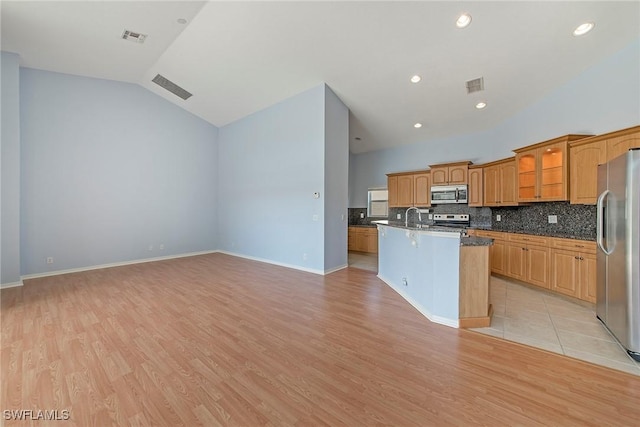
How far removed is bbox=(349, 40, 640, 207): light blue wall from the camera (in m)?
3.28

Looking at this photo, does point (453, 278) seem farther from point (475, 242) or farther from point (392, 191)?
point (392, 191)

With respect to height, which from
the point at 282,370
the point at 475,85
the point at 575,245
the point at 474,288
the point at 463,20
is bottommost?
the point at 282,370

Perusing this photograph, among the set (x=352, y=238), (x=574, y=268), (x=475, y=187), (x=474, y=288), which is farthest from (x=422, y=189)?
(x=474, y=288)

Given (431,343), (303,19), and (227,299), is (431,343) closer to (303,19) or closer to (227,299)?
Answer: (227,299)

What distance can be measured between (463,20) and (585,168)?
267 centimetres

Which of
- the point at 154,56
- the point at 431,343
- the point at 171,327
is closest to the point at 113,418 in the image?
the point at 171,327

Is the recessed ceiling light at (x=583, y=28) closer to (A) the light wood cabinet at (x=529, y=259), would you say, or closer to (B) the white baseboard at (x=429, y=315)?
(A) the light wood cabinet at (x=529, y=259)

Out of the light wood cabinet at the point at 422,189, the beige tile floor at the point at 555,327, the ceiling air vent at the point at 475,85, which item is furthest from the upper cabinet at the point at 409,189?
the beige tile floor at the point at 555,327

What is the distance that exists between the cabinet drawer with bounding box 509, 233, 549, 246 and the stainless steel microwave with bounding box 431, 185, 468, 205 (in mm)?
1403

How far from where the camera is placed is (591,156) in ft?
11.3

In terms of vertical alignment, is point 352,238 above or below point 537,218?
below

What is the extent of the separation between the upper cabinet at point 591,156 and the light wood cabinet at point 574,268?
63 cm

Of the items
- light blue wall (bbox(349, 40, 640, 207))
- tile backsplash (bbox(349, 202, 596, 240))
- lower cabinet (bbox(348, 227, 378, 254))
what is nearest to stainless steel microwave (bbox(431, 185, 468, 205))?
tile backsplash (bbox(349, 202, 596, 240))

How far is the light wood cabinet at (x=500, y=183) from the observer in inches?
187
